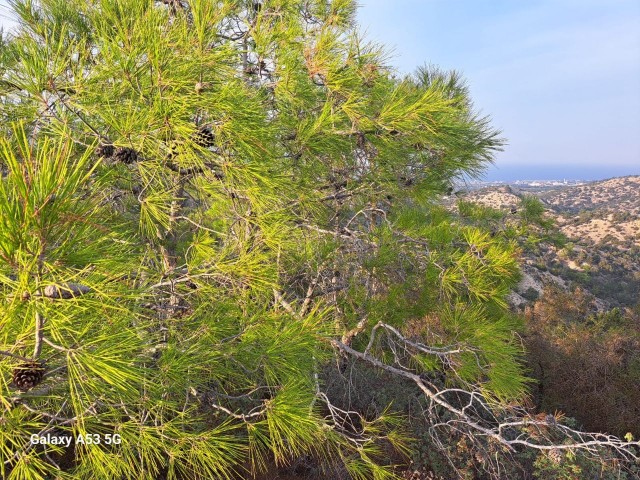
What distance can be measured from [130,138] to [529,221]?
15.1ft

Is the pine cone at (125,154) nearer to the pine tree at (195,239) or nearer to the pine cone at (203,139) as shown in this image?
the pine tree at (195,239)

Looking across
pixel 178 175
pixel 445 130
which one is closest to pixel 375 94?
pixel 445 130

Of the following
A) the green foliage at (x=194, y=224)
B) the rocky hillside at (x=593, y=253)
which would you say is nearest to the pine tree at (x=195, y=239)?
the green foliage at (x=194, y=224)

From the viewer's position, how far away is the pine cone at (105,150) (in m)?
1.00

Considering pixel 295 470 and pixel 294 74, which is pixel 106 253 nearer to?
pixel 294 74

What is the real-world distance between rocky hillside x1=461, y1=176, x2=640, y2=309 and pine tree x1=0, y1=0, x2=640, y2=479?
7.08 metres

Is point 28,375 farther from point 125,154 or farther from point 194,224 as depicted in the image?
point 194,224

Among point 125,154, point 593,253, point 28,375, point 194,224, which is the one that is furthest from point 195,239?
point 593,253

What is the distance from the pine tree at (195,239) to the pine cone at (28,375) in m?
0.01

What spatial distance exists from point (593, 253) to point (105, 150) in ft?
70.2

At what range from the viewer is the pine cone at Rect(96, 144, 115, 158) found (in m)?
1.00

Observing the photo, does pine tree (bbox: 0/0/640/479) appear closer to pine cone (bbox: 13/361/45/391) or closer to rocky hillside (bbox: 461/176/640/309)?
pine cone (bbox: 13/361/45/391)

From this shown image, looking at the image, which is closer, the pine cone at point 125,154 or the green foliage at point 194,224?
the green foliage at point 194,224

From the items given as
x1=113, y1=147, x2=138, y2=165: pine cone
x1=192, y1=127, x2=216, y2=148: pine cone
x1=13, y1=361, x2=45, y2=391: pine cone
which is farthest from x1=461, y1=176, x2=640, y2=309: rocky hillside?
x1=13, y1=361, x2=45, y2=391: pine cone
